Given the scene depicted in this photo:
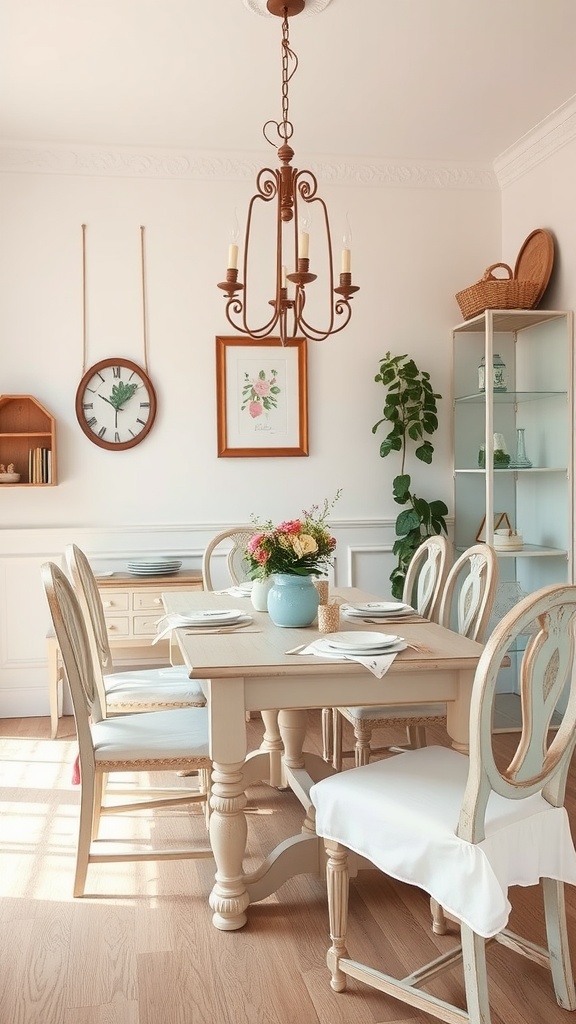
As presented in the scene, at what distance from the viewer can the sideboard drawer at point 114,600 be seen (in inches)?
171

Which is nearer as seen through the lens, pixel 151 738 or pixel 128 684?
pixel 151 738

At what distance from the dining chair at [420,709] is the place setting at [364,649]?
550 millimetres

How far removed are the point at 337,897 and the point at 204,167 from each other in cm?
387

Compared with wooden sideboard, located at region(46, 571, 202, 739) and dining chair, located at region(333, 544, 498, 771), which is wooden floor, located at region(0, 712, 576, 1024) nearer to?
dining chair, located at region(333, 544, 498, 771)

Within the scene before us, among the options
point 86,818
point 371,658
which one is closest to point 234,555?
point 86,818

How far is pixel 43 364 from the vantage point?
4648 millimetres

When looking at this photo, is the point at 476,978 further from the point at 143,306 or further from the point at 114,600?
the point at 143,306

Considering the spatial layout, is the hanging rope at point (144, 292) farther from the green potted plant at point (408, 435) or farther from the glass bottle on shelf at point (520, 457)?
the glass bottle on shelf at point (520, 457)

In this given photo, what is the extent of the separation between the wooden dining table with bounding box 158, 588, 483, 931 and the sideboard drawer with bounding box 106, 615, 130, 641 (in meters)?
1.74

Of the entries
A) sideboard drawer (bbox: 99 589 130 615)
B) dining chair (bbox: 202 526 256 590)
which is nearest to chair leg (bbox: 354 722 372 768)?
dining chair (bbox: 202 526 256 590)

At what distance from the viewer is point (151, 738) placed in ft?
8.46

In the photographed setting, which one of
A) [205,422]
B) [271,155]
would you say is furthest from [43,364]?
[271,155]

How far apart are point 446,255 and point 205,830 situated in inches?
135

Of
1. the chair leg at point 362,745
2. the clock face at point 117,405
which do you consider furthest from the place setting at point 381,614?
the clock face at point 117,405
